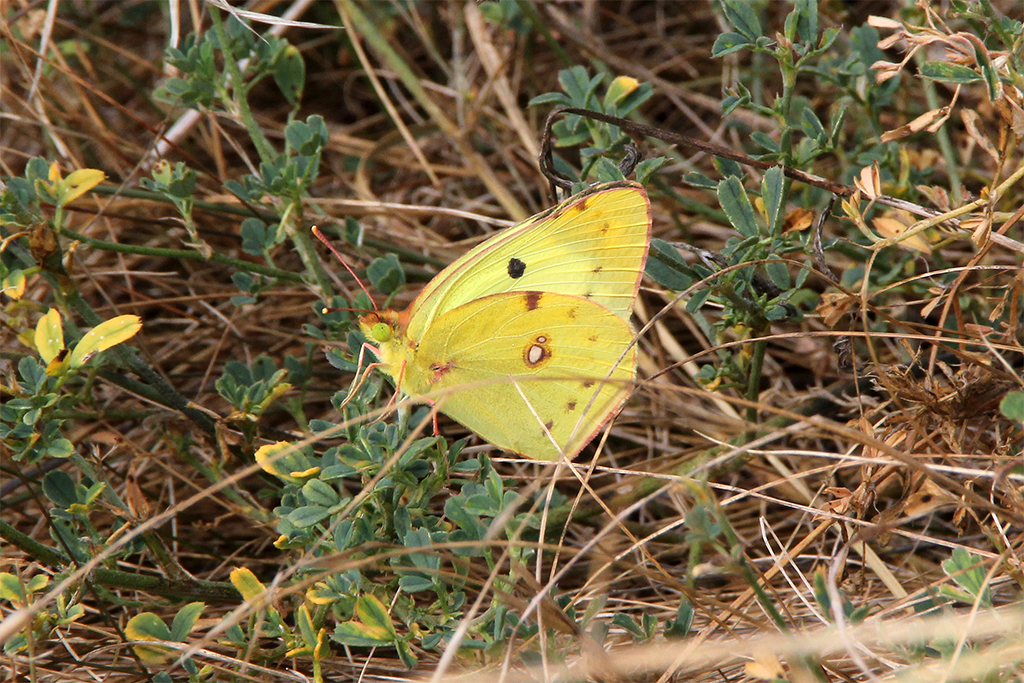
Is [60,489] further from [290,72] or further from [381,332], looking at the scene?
[290,72]

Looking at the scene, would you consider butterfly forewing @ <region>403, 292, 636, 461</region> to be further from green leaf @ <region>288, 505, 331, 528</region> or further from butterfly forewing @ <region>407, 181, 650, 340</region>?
green leaf @ <region>288, 505, 331, 528</region>

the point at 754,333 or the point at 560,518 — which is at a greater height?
the point at 754,333

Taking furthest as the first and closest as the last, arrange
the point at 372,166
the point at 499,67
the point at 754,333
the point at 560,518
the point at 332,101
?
the point at 332,101 < the point at 372,166 < the point at 499,67 < the point at 754,333 < the point at 560,518

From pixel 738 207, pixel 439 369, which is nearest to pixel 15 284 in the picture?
pixel 439 369

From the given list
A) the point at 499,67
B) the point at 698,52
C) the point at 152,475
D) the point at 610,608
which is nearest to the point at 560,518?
the point at 610,608

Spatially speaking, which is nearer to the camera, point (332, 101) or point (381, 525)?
point (381, 525)

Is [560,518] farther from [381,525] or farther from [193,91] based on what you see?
[193,91]

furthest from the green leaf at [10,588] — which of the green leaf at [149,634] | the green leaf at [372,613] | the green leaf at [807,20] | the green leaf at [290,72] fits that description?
the green leaf at [807,20]

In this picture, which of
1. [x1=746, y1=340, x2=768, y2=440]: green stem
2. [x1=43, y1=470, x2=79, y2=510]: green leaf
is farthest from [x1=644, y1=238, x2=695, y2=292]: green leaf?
[x1=43, y1=470, x2=79, y2=510]: green leaf
